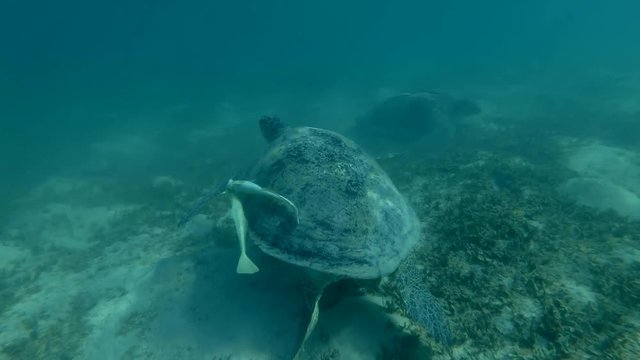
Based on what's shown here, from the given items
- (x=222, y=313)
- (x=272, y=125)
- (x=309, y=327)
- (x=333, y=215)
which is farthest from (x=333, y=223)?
(x=272, y=125)

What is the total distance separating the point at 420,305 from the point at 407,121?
11.7 m

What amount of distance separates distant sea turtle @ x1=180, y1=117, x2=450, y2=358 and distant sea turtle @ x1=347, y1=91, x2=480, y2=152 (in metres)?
8.46

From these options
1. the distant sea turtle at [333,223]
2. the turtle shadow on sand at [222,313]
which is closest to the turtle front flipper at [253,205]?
the distant sea turtle at [333,223]

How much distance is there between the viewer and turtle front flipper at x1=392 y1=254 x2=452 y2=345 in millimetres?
3693

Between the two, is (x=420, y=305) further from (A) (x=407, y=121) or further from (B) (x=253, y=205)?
(A) (x=407, y=121)

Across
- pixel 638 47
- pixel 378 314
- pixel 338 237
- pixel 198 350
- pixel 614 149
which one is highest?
pixel 338 237

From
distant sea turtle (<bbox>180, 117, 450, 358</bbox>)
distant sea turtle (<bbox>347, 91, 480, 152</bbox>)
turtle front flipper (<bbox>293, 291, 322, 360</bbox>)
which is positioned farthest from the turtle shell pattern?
distant sea turtle (<bbox>347, 91, 480, 152</bbox>)

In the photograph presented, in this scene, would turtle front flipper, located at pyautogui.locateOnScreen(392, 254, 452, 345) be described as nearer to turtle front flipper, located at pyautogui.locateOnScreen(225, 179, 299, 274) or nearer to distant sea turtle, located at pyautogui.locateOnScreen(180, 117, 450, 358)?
distant sea turtle, located at pyautogui.locateOnScreen(180, 117, 450, 358)

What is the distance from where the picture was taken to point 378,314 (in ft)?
14.3

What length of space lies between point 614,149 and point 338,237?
38.0ft

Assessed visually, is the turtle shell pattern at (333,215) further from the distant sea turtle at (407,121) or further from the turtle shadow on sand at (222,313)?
the distant sea turtle at (407,121)

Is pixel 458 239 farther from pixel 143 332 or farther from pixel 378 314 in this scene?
pixel 143 332

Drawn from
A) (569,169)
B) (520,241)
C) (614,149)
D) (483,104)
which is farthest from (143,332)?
(483,104)

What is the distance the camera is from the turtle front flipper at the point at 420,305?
369 centimetres
